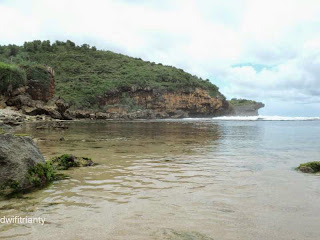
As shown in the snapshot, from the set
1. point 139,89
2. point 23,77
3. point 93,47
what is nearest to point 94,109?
point 139,89

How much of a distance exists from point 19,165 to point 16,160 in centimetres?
12

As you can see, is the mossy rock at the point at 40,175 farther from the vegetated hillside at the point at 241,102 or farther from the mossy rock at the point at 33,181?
the vegetated hillside at the point at 241,102

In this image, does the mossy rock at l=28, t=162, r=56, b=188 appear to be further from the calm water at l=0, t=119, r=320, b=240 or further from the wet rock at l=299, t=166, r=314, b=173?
the wet rock at l=299, t=166, r=314, b=173

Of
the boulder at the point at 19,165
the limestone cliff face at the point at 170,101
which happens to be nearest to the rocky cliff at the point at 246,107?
the limestone cliff face at the point at 170,101

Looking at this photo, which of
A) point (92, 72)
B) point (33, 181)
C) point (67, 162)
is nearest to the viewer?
point (33, 181)

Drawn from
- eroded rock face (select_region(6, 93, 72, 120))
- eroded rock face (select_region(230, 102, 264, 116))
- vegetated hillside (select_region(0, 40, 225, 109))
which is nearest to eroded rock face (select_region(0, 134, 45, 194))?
eroded rock face (select_region(6, 93, 72, 120))

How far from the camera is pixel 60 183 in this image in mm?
5980

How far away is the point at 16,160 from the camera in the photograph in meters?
5.42

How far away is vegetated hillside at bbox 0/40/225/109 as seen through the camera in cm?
8206

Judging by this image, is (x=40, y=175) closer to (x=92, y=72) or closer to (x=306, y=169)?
(x=306, y=169)

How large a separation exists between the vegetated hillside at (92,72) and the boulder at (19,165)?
72113 mm

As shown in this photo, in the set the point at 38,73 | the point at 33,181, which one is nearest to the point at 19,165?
the point at 33,181

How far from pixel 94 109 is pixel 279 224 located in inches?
3120

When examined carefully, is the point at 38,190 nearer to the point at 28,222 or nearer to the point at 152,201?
the point at 28,222
